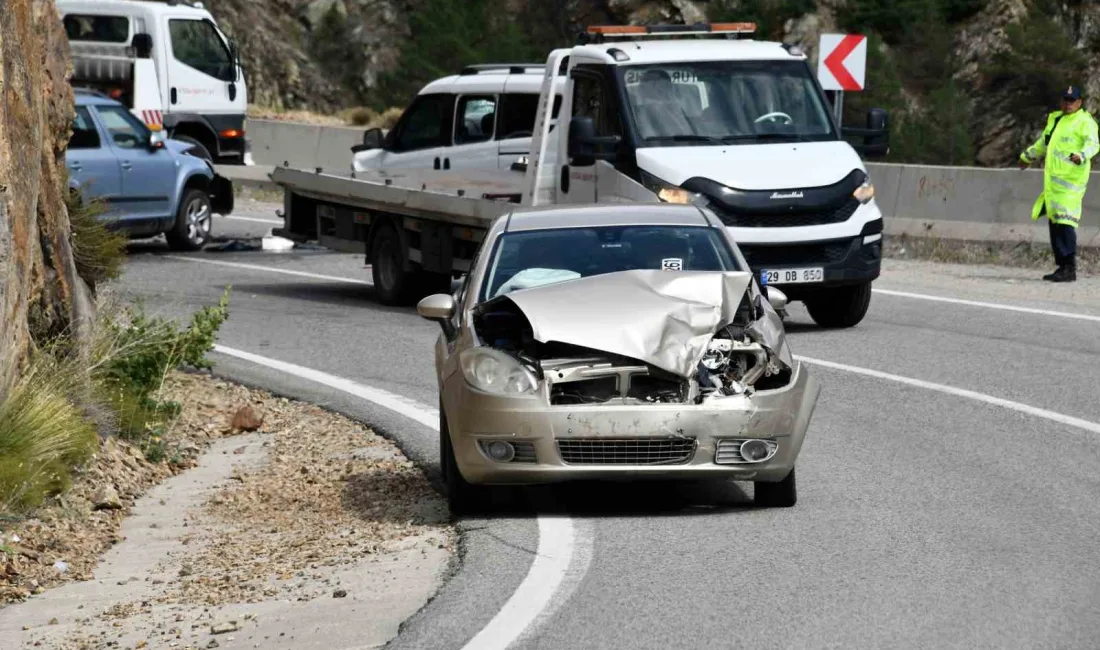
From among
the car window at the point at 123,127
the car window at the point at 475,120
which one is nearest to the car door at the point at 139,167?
the car window at the point at 123,127

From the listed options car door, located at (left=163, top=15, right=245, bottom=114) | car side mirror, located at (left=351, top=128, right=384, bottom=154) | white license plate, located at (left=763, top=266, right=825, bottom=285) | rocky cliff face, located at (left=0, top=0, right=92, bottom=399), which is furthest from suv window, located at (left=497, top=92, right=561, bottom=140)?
car door, located at (left=163, top=15, right=245, bottom=114)

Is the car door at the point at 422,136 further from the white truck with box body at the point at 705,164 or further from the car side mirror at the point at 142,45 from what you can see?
the car side mirror at the point at 142,45

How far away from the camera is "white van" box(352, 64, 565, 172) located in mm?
19672

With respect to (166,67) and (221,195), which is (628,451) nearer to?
(221,195)

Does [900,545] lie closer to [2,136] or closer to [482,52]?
[2,136]

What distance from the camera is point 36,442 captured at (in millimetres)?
9352

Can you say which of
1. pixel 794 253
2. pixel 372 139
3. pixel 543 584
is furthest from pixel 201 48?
pixel 543 584

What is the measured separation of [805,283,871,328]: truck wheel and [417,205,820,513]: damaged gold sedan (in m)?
6.63

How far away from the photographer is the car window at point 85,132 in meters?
21.7

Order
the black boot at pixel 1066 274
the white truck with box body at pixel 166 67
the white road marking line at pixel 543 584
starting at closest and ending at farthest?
the white road marking line at pixel 543 584 < the black boot at pixel 1066 274 < the white truck with box body at pixel 166 67

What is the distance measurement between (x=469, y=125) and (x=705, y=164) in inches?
217

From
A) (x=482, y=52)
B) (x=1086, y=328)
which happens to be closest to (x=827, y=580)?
(x=1086, y=328)

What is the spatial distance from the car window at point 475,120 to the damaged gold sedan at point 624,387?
36.1ft

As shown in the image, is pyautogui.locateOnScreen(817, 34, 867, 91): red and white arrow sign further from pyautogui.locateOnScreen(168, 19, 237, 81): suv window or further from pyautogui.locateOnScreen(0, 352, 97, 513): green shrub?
pyautogui.locateOnScreen(0, 352, 97, 513): green shrub
